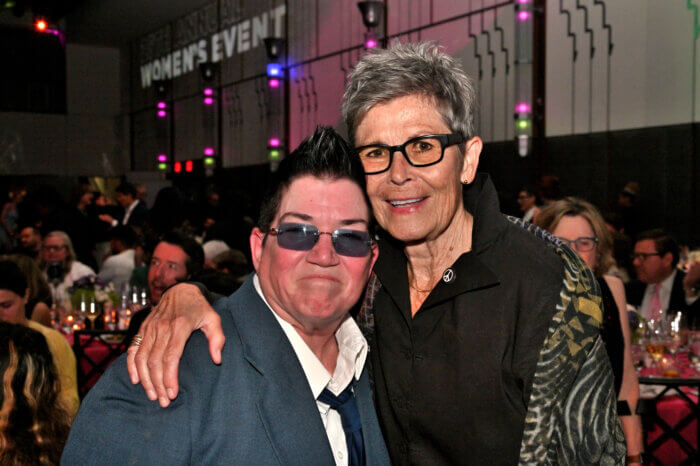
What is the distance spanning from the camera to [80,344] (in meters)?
5.07

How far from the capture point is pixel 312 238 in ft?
4.87

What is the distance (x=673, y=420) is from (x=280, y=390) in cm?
310

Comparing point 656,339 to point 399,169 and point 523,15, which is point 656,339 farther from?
point 523,15

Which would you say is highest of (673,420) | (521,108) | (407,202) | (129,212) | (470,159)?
(521,108)

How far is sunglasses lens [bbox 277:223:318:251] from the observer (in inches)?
58.5

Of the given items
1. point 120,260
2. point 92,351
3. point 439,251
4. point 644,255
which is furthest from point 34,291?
point 644,255

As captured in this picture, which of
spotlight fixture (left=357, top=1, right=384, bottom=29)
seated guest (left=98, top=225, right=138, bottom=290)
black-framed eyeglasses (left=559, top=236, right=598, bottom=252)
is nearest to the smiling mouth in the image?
black-framed eyeglasses (left=559, top=236, right=598, bottom=252)

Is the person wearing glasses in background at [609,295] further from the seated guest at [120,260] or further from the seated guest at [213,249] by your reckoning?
the seated guest at [120,260]

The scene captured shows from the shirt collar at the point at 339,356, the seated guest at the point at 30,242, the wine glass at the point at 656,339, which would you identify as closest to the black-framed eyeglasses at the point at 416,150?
the shirt collar at the point at 339,356

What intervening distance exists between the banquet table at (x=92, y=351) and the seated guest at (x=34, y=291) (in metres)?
0.25

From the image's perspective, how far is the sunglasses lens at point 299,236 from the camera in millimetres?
1485

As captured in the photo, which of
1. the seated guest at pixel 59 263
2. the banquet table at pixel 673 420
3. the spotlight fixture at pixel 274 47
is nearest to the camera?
the banquet table at pixel 673 420

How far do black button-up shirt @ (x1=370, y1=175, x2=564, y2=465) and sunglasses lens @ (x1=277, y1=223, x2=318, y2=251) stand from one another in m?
0.38

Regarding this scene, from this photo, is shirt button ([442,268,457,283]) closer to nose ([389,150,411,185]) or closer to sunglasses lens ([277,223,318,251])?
nose ([389,150,411,185])
